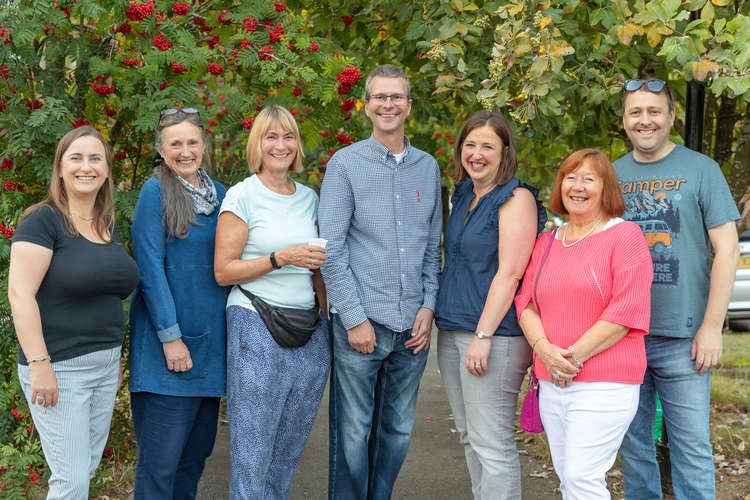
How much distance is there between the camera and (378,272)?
344cm

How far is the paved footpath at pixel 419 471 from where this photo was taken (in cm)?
467

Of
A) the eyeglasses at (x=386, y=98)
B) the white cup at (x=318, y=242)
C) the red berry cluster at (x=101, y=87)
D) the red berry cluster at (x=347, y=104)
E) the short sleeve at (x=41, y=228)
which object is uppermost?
the red berry cluster at (x=101, y=87)

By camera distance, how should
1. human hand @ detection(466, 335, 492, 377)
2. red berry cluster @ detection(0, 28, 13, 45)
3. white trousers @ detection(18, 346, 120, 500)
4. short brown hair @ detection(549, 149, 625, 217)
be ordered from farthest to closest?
red berry cluster @ detection(0, 28, 13, 45)
human hand @ detection(466, 335, 492, 377)
short brown hair @ detection(549, 149, 625, 217)
white trousers @ detection(18, 346, 120, 500)

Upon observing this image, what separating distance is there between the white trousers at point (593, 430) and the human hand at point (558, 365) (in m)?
0.06

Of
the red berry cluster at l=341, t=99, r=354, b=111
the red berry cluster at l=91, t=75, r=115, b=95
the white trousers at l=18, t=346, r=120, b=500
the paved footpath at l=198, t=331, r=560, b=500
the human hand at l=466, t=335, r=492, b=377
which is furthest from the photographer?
the paved footpath at l=198, t=331, r=560, b=500

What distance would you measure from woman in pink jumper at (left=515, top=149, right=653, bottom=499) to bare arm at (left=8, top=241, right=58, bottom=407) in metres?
2.00

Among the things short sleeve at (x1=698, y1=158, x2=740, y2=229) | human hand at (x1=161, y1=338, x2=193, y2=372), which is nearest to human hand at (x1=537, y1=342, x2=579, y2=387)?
short sleeve at (x1=698, y1=158, x2=740, y2=229)

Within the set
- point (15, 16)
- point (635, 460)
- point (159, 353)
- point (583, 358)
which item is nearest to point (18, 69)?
point (15, 16)

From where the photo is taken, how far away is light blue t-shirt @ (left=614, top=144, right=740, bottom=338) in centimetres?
322

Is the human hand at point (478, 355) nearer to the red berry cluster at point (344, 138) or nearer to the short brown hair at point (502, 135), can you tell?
the short brown hair at point (502, 135)

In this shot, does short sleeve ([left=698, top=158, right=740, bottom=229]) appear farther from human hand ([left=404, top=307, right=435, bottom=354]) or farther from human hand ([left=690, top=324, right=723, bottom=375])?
human hand ([left=404, top=307, right=435, bottom=354])

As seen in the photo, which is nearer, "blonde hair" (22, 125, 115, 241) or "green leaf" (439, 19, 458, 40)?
"blonde hair" (22, 125, 115, 241)

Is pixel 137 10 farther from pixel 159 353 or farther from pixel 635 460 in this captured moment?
pixel 635 460

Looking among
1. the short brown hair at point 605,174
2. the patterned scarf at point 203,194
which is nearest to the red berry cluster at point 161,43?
the patterned scarf at point 203,194
